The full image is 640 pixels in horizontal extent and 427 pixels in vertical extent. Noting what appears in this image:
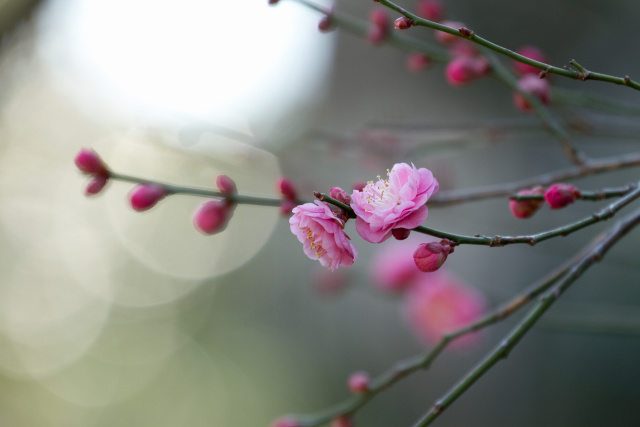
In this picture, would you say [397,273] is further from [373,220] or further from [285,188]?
[373,220]

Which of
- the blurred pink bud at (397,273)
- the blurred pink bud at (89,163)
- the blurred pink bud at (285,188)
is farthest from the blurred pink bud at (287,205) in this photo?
the blurred pink bud at (397,273)

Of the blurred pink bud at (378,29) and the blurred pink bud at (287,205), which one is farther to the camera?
the blurred pink bud at (378,29)

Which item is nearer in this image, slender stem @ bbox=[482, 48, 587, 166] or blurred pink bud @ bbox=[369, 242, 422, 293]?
slender stem @ bbox=[482, 48, 587, 166]

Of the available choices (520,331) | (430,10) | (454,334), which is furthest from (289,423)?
(430,10)

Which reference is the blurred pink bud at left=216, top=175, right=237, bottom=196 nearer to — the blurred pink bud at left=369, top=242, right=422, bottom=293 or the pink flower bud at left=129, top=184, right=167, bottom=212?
the pink flower bud at left=129, top=184, right=167, bottom=212

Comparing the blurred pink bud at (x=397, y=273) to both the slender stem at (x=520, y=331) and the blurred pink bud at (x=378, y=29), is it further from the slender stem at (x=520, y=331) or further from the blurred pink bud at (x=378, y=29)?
the slender stem at (x=520, y=331)

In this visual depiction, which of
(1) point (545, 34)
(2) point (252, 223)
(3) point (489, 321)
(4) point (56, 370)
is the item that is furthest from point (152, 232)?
(3) point (489, 321)

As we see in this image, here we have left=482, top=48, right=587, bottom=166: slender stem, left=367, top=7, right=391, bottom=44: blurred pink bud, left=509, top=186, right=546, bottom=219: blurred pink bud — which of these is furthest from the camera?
left=367, top=7, right=391, bottom=44: blurred pink bud

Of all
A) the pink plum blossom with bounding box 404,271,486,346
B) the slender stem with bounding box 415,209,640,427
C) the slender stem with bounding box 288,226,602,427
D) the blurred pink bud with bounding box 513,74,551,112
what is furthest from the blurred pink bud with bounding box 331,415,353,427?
the pink plum blossom with bounding box 404,271,486,346
